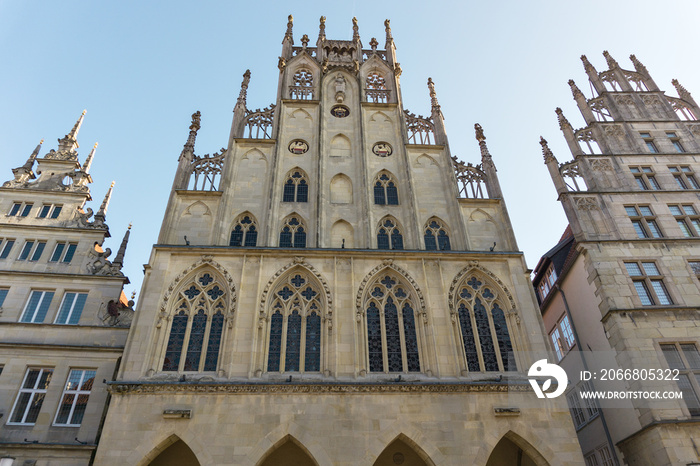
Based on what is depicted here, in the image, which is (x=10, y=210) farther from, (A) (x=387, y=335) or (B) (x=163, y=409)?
(A) (x=387, y=335)

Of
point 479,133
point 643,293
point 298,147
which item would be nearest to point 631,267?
point 643,293

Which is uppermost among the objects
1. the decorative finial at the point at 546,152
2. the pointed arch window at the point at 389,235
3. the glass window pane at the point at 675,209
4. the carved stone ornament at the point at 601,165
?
the decorative finial at the point at 546,152

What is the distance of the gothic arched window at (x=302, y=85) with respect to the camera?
22.8 meters

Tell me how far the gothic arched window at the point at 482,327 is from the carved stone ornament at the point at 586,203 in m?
6.81

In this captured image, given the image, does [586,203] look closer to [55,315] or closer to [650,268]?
[650,268]

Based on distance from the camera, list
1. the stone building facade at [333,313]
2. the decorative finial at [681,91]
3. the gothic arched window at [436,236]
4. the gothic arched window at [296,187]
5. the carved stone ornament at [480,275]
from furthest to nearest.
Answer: the decorative finial at [681,91] → the gothic arched window at [296,187] → the gothic arched window at [436,236] → the carved stone ornament at [480,275] → the stone building facade at [333,313]

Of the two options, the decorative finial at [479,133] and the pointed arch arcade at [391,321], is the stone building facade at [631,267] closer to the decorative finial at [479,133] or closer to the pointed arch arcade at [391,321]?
the decorative finial at [479,133]

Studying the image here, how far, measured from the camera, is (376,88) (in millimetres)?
23812

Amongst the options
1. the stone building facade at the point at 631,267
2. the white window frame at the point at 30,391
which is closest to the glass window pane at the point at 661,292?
the stone building facade at the point at 631,267

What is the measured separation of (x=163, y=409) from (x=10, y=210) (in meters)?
12.4

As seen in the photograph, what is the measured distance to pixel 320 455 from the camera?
1286 cm

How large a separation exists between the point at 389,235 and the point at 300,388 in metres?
6.93

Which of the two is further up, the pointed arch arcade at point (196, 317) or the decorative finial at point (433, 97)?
the decorative finial at point (433, 97)

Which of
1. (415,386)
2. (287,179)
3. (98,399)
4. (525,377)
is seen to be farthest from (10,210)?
(525,377)
